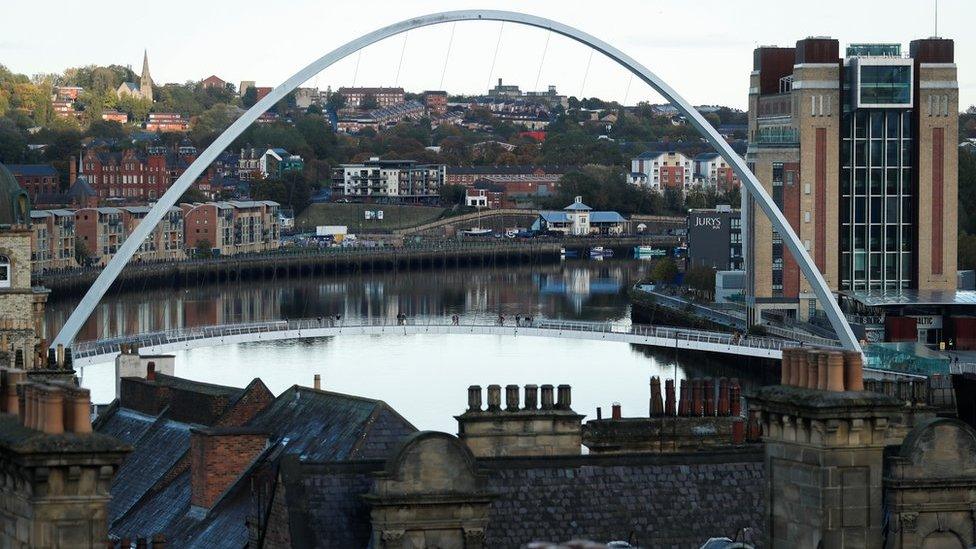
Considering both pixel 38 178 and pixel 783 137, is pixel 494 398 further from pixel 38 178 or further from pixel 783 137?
pixel 38 178

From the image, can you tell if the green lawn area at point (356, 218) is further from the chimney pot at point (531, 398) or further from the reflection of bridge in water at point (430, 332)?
the chimney pot at point (531, 398)

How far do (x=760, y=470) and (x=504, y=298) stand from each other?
10216 centimetres

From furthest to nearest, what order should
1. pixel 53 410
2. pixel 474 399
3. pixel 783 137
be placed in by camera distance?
pixel 783 137 → pixel 474 399 → pixel 53 410

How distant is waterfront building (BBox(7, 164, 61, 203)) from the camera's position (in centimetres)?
15112

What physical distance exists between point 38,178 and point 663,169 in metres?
61.3

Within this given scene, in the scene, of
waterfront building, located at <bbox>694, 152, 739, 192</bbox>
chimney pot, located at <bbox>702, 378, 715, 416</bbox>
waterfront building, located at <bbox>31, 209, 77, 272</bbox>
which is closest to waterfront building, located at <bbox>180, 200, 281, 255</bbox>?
waterfront building, located at <bbox>31, 209, 77, 272</bbox>

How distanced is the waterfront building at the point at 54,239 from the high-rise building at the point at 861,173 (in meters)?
48.9

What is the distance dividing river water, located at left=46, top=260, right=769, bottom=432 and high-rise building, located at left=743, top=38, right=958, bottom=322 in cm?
623

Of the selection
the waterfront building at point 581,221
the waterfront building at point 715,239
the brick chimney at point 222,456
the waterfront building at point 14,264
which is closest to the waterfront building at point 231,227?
the waterfront building at point 581,221

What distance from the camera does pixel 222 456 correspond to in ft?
72.9

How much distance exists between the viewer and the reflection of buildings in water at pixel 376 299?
3984 inches

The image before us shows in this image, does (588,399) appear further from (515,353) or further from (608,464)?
(608,464)

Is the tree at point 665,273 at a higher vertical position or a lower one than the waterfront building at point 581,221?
lower

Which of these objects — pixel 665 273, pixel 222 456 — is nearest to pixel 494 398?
pixel 222 456
